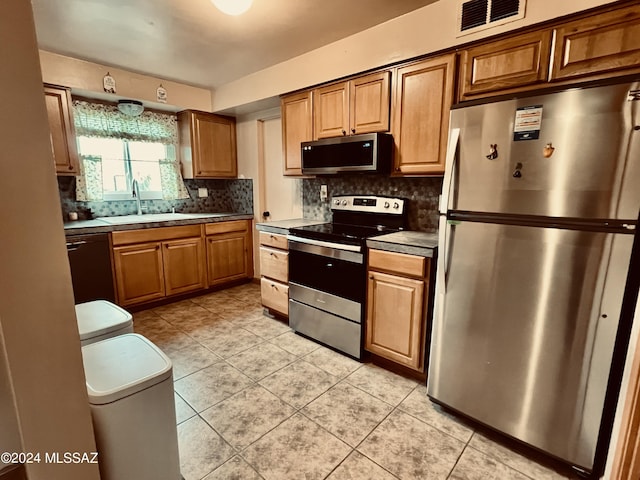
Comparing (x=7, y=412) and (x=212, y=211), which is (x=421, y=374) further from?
(x=212, y=211)

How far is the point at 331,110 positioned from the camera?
263 cm

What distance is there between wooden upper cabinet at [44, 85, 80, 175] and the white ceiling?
1.17ft

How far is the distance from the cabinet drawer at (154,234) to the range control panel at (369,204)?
1665 millimetres

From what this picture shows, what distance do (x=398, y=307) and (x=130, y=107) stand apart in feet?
10.8

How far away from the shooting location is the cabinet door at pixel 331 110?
8.33ft

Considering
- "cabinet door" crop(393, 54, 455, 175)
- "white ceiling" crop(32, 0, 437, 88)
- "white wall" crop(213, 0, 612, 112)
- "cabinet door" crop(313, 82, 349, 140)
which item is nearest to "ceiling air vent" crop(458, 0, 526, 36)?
"white wall" crop(213, 0, 612, 112)

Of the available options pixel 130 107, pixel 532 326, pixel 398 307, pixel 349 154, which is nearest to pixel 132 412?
pixel 398 307

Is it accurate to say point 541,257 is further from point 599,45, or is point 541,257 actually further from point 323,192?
point 323,192

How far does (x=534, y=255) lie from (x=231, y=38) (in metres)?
2.55

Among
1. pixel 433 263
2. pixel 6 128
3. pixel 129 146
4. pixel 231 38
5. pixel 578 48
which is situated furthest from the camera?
pixel 129 146

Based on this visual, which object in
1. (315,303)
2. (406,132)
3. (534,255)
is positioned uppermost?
(406,132)

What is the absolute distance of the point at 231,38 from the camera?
2.43 m

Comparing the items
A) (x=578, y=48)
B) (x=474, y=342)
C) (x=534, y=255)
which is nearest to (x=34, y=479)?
(x=474, y=342)

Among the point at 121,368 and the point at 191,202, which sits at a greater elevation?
the point at 191,202
